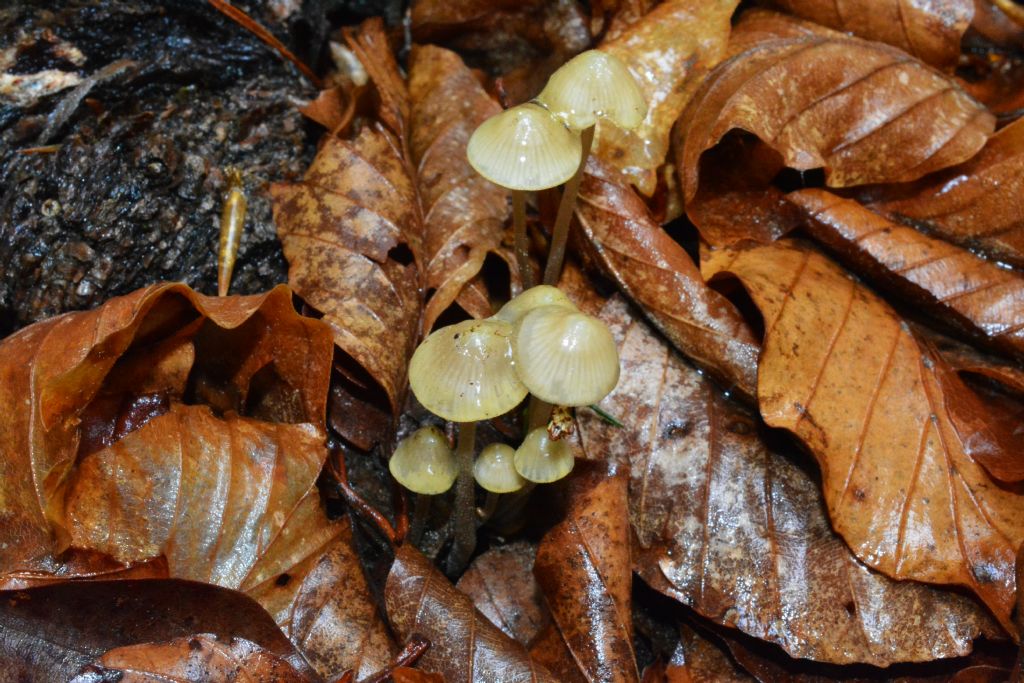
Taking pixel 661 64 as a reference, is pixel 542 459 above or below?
below

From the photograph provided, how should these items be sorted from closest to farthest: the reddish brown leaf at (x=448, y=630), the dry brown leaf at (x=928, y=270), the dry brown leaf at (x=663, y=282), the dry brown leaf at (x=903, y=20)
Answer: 1. the reddish brown leaf at (x=448, y=630)
2. the dry brown leaf at (x=663, y=282)
3. the dry brown leaf at (x=928, y=270)
4. the dry brown leaf at (x=903, y=20)

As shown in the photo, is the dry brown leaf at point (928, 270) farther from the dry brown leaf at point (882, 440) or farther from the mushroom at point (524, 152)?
the mushroom at point (524, 152)

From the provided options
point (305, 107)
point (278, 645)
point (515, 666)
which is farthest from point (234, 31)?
point (515, 666)

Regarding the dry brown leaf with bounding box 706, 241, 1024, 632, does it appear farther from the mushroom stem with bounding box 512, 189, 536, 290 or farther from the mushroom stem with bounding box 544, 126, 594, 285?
the mushroom stem with bounding box 512, 189, 536, 290

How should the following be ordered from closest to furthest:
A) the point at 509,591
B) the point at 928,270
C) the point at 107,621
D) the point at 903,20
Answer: the point at 107,621, the point at 509,591, the point at 928,270, the point at 903,20

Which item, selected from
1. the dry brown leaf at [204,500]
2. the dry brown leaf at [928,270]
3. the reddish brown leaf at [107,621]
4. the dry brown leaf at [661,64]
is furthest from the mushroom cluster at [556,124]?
the reddish brown leaf at [107,621]

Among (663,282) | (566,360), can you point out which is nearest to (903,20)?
(663,282)

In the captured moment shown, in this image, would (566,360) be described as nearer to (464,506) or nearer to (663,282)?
(464,506)
